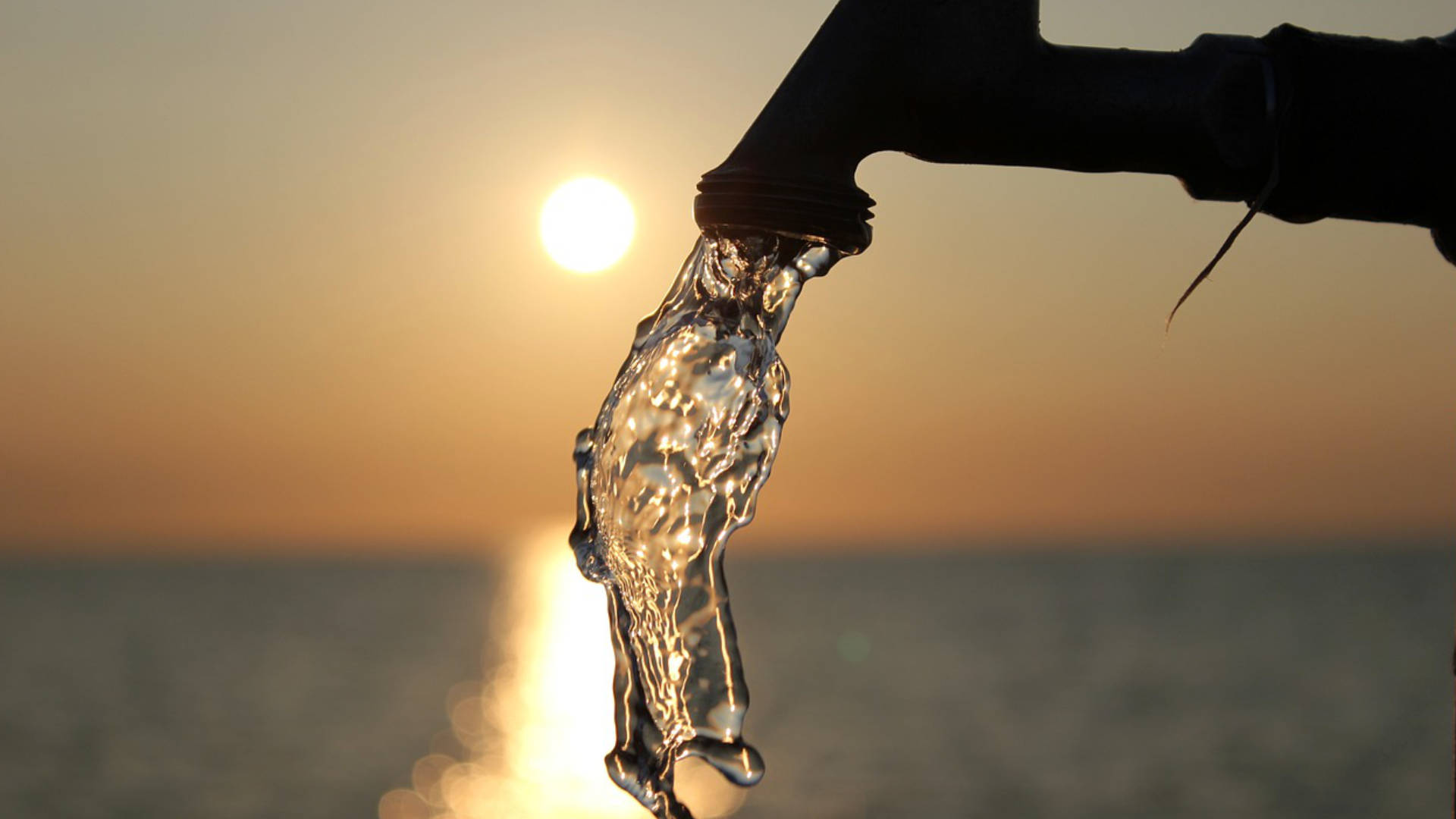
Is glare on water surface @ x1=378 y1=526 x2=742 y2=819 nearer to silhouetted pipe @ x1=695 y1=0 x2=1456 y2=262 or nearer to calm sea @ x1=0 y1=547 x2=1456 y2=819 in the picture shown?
calm sea @ x1=0 y1=547 x2=1456 y2=819

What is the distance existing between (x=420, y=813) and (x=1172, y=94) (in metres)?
38.6

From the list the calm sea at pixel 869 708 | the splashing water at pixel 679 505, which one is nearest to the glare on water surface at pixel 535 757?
the calm sea at pixel 869 708

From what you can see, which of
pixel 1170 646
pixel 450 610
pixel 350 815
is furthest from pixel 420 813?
pixel 450 610

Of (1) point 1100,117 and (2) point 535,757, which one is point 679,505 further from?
(2) point 535,757

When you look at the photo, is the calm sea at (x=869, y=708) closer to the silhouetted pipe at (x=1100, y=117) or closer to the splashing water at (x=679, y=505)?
the splashing water at (x=679, y=505)

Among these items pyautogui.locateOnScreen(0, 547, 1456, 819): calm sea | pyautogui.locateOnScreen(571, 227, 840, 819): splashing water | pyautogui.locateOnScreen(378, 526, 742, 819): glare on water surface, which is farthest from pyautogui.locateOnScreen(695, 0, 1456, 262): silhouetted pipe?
pyautogui.locateOnScreen(0, 547, 1456, 819): calm sea

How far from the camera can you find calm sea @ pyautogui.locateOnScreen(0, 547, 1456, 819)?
1532 inches

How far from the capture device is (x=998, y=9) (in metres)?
2.01

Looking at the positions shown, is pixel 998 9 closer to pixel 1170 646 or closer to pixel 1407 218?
pixel 1407 218

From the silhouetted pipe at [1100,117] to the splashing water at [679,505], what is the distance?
0.50 meters

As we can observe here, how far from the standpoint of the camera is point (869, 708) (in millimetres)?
56281

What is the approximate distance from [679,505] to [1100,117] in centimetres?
113

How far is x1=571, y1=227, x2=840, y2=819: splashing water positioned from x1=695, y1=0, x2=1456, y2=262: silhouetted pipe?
0.50 meters

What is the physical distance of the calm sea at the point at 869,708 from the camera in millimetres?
38906
